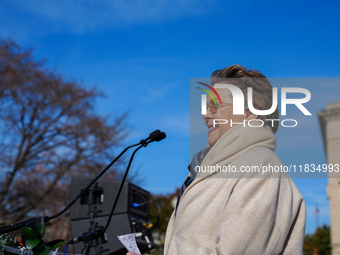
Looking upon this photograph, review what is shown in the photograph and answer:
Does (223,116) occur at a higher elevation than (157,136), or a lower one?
higher

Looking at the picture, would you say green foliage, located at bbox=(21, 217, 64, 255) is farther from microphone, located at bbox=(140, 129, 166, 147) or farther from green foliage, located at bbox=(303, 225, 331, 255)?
green foliage, located at bbox=(303, 225, 331, 255)

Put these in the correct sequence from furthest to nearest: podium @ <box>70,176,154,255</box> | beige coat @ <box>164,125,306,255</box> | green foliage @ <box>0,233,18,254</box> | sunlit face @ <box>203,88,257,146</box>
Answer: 1. podium @ <box>70,176,154,255</box>
2. sunlit face @ <box>203,88,257,146</box>
3. green foliage @ <box>0,233,18,254</box>
4. beige coat @ <box>164,125,306,255</box>

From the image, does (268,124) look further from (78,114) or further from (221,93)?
(78,114)

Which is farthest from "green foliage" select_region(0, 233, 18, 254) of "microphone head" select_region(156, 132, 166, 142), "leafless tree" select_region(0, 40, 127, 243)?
"leafless tree" select_region(0, 40, 127, 243)

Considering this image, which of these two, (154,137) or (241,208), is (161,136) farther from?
(241,208)

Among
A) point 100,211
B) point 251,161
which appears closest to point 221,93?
point 251,161

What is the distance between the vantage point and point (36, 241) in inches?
63.5

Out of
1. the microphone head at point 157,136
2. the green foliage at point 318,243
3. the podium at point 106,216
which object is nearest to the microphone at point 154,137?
the microphone head at point 157,136

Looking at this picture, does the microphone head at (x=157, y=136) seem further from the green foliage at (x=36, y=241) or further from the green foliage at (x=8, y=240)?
the green foliage at (x=8, y=240)

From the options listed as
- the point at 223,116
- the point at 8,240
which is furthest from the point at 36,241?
the point at 223,116

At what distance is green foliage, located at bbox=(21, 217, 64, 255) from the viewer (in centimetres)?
159

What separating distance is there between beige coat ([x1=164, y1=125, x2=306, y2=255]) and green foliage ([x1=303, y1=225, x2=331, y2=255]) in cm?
2145

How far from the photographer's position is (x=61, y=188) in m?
10.8

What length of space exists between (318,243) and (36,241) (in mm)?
23649
